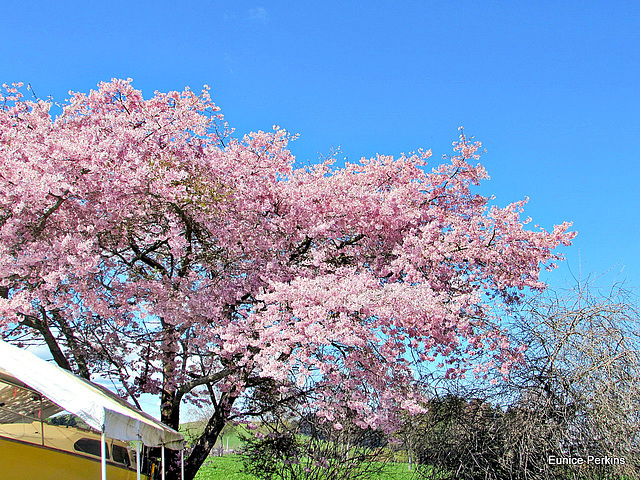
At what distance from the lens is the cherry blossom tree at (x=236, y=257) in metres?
7.50

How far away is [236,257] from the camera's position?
9.30m

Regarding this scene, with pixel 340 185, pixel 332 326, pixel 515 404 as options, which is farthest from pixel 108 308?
pixel 515 404

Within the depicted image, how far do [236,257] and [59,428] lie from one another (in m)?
3.87

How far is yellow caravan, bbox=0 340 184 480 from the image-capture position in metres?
4.98

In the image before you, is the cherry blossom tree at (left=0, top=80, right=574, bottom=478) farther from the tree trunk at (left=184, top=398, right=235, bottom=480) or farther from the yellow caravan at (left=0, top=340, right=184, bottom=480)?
the yellow caravan at (left=0, top=340, right=184, bottom=480)

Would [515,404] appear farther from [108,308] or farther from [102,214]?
[102,214]

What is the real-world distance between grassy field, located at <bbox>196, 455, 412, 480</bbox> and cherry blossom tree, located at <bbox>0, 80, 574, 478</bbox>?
241cm

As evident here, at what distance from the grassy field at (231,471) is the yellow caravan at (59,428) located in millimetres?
4546

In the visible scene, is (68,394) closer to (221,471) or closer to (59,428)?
(59,428)

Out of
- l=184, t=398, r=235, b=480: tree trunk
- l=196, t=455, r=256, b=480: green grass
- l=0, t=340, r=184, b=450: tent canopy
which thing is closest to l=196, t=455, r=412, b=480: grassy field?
l=196, t=455, r=256, b=480: green grass

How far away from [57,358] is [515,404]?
26.1 feet

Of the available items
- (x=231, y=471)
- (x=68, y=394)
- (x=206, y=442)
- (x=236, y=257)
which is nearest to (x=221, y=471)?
(x=231, y=471)

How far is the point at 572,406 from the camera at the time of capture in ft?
24.9

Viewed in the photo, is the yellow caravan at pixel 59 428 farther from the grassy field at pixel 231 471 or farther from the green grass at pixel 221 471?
the green grass at pixel 221 471
